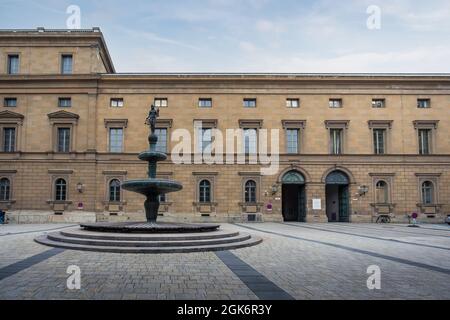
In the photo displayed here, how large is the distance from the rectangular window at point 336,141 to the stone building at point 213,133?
0.09 m

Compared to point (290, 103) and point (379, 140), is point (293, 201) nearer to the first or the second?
point (379, 140)

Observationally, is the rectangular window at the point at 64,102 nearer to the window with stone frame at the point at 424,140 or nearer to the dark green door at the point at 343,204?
the dark green door at the point at 343,204

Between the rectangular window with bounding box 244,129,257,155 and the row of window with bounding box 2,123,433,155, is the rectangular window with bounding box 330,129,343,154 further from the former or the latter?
the rectangular window with bounding box 244,129,257,155

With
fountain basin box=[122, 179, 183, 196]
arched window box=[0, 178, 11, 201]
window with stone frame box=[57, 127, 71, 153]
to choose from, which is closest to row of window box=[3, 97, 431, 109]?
window with stone frame box=[57, 127, 71, 153]

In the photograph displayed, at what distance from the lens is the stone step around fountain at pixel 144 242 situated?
11078mm

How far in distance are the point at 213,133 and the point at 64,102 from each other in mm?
12680

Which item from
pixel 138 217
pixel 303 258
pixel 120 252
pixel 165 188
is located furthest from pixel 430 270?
pixel 138 217

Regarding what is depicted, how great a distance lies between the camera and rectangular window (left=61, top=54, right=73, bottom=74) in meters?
30.1

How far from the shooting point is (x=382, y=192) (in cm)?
3028

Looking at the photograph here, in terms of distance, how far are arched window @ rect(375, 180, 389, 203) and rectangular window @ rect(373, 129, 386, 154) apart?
8.69 feet

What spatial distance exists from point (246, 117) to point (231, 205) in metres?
7.51

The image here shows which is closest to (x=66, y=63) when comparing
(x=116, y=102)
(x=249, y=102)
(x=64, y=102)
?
(x=64, y=102)

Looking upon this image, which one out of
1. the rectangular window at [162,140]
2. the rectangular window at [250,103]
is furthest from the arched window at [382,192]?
the rectangular window at [162,140]

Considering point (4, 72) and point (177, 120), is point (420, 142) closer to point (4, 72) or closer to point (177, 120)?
point (177, 120)
